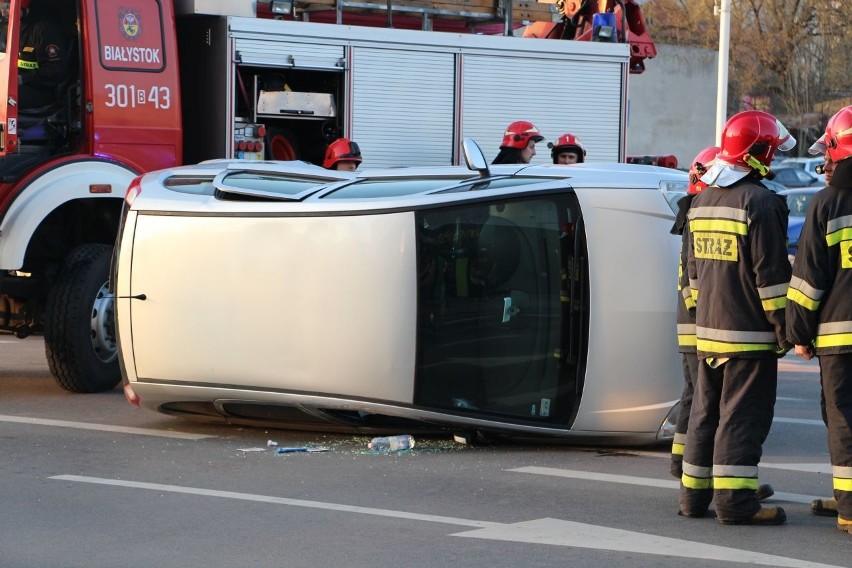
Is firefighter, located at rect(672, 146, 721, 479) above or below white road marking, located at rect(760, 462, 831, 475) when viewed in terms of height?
above

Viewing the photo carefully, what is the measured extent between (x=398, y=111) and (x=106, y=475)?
5358 millimetres

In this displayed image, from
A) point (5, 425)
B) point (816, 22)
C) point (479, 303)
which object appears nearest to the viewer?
point (479, 303)

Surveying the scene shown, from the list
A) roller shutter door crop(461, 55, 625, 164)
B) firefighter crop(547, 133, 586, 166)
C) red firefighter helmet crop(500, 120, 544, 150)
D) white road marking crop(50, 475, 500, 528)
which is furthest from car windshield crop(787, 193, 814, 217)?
white road marking crop(50, 475, 500, 528)

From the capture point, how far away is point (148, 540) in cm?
558

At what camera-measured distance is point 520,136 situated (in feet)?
37.7

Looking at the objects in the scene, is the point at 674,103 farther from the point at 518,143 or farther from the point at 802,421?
the point at 802,421

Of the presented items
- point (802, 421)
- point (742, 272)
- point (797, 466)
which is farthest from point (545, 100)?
point (742, 272)

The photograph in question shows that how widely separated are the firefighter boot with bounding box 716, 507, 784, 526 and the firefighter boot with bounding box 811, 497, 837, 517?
0.28 m

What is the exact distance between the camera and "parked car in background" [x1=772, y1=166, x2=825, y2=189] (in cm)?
3506

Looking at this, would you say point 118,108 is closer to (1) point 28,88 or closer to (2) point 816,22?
(1) point 28,88

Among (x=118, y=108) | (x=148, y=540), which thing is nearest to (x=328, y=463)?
(x=148, y=540)

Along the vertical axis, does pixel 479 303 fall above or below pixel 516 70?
below

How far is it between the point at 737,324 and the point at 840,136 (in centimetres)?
91

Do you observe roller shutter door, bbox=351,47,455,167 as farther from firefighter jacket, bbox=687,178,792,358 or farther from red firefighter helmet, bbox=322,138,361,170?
firefighter jacket, bbox=687,178,792,358
